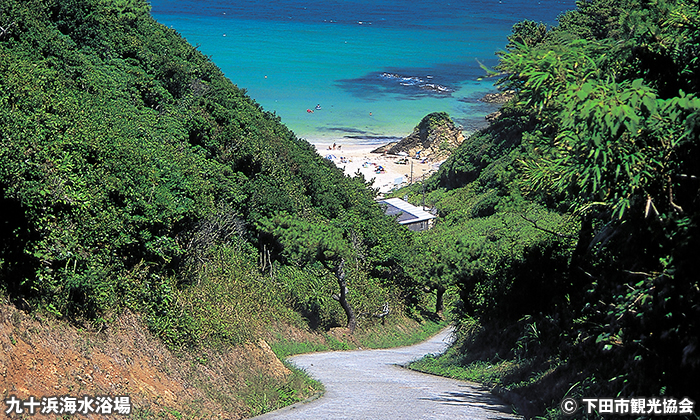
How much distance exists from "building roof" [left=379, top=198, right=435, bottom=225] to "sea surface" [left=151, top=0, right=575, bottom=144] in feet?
46.3

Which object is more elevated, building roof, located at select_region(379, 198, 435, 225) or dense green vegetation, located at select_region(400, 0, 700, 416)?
building roof, located at select_region(379, 198, 435, 225)

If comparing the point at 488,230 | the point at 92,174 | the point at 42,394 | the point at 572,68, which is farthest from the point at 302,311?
the point at 572,68

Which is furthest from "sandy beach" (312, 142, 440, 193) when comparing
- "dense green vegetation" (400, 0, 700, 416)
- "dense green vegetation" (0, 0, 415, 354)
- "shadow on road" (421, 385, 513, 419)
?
"dense green vegetation" (400, 0, 700, 416)

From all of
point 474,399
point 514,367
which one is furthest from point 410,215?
point 474,399

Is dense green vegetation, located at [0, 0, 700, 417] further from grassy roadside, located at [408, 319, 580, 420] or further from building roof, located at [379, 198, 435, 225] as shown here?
building roof, located at [379, 198, 435, 225]

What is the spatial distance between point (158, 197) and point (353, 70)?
121106 mm

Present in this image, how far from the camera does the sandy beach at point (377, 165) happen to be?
68188 millimetres

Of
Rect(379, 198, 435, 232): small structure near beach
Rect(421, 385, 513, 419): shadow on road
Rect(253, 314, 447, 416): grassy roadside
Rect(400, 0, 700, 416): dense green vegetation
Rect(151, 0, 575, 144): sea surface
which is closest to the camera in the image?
Rect(400, 0, 700, 416): dense green vegetation

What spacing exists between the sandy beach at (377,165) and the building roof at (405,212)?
11.7 m

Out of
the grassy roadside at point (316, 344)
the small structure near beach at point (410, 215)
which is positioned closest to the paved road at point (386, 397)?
the grassy roadside at point (316, 344)

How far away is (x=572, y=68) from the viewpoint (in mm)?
8023

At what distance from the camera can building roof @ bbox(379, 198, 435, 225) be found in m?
49.1

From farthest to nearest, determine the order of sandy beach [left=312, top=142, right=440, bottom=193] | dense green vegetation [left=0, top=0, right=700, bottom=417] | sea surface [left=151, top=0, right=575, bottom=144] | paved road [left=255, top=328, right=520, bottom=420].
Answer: sea surface [left=151, top=0, right=575, bottom=144], sandy beach [left=312, top=142, right=440, bottom=193], paved road [left=255, top=328, right=520, bottom=420], dense green vegetation [left=0, top=0, right=700, bottom=417]

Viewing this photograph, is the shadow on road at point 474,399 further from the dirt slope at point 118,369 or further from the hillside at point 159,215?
the dirt slope at point 118,369
